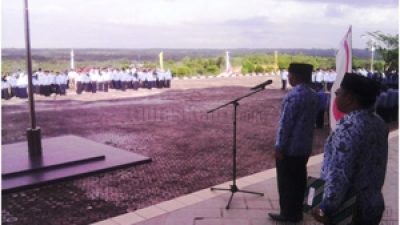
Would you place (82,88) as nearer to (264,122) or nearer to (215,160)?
(264,122)

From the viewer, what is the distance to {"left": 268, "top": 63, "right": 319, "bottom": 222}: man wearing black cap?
3.83 m

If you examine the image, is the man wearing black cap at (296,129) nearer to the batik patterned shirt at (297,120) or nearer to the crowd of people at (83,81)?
the batik patterned shirt at (297,120)

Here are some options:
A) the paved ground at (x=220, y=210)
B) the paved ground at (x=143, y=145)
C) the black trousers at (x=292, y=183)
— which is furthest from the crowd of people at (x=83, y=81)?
the black trousers at (x=292, y=183)

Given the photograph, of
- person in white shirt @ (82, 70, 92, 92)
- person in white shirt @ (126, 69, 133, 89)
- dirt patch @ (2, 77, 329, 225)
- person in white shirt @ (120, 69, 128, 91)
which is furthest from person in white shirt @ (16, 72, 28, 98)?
person in white shirt @ (126, 69, 133, 89)

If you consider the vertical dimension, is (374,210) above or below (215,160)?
above

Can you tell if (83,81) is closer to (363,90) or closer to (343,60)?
(343,60)

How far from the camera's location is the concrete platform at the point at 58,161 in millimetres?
5926

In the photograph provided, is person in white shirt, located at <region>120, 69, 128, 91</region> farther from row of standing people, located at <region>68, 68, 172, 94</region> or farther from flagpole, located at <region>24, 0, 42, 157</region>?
flagpole, located at <region>24, 0, 42, 157</region>

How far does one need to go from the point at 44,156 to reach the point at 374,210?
5.75 meters

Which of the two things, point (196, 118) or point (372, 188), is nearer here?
point (372, 188)

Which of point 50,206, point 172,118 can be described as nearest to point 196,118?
point 172,118

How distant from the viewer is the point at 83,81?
20.0 metres

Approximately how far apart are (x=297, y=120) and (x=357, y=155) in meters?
1.64

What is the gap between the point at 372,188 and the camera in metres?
2.33
